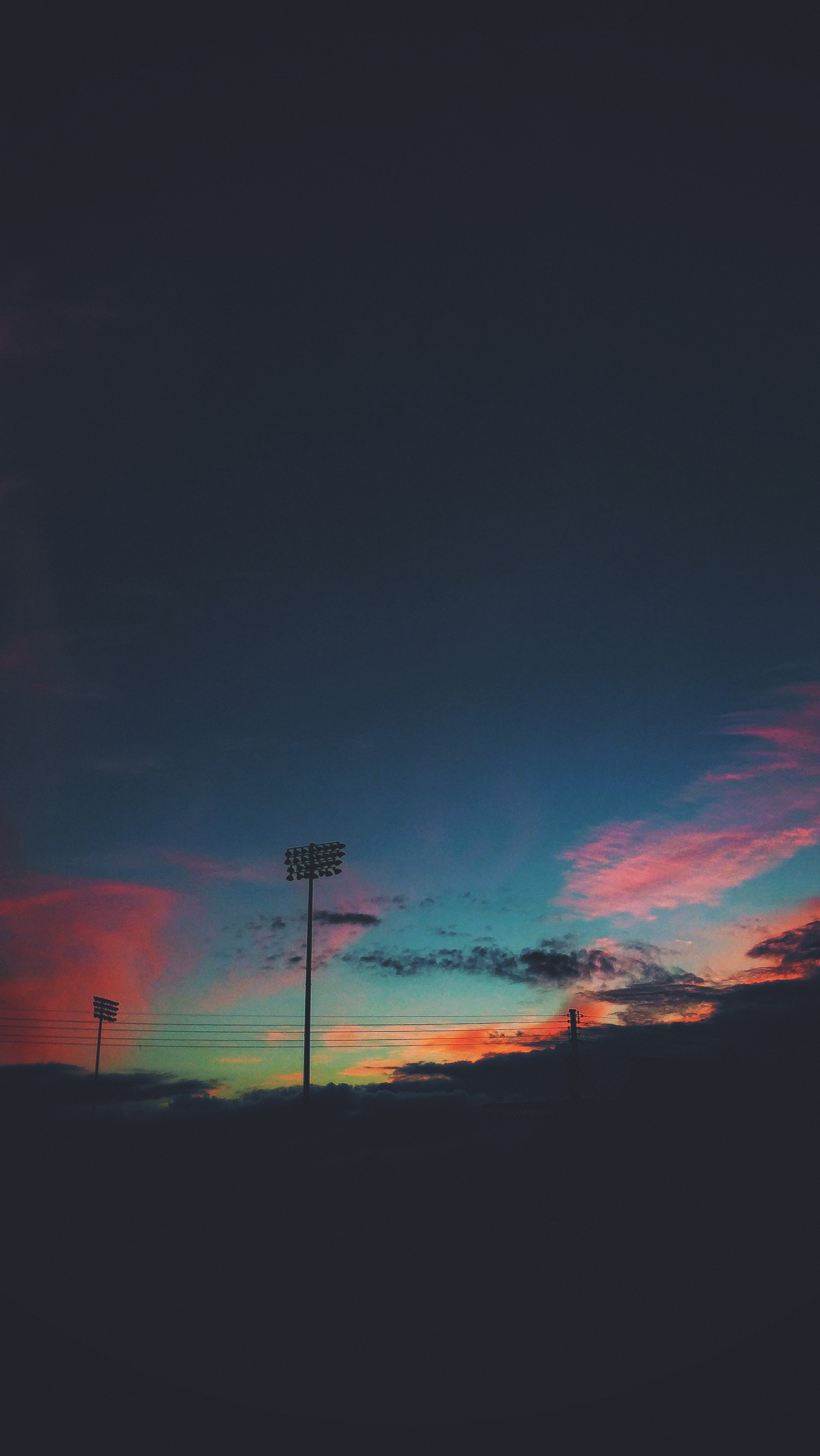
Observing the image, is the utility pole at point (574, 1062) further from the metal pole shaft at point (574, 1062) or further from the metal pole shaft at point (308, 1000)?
the metal pole shaft at point (308, 1000)

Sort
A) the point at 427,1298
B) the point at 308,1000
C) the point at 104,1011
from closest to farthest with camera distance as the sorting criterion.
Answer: the point at 427,1298, the point at 308,1000, the point at 104,1011

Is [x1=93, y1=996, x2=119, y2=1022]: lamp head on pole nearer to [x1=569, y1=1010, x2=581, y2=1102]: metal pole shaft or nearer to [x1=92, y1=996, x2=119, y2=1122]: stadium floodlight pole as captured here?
[x1=92, y1=996, x2=119, y2=1122]: stadium floodlight pole

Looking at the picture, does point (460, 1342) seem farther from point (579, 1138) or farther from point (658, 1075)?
point (658, 1075)

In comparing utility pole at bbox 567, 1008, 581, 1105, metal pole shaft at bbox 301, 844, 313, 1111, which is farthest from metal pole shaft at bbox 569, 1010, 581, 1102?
metal pole shaft at bbox 301, 844, 313, 1111

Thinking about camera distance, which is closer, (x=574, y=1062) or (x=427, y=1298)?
(x=427, y=1298)

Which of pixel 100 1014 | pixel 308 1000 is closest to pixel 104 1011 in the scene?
pixel 100 1014

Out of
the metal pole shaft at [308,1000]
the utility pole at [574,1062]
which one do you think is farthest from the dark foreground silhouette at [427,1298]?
the utility pole at [574,1062]

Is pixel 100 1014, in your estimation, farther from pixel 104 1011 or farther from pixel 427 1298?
pixel 427 1298

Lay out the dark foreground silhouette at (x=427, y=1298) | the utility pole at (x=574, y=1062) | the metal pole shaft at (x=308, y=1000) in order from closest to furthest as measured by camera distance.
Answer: the dark foreground silhouette at (x=427, y=1298)
the metal pole shaft at (x=308, y=1000)
the utility pole at (x=574, y=1062)

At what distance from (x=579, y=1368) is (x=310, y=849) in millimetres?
18068

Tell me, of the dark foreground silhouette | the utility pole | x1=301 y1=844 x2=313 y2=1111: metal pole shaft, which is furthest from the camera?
the utility pole

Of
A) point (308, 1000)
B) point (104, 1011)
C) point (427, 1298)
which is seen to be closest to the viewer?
point (427, 1298)

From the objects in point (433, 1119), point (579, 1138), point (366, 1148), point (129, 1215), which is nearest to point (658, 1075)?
point (579, 1138)

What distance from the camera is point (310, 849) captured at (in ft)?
81.0
